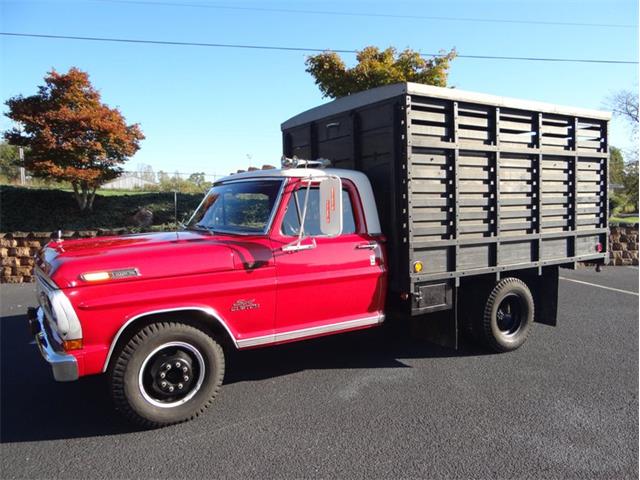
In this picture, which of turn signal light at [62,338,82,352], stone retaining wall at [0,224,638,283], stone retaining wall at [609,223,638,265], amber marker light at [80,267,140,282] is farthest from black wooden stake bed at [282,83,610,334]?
stone retaining wall at [609,223,638,265]

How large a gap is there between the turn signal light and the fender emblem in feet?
3.58

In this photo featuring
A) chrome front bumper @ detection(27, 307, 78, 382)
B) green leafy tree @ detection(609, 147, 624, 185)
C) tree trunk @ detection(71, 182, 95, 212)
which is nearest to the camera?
chrome front bumper @ detection(27, 307, 78, 382)

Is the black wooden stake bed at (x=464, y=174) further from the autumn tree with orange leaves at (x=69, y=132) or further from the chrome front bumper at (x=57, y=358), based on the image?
the autumn tree with orange leaves at (x=69, y=132)

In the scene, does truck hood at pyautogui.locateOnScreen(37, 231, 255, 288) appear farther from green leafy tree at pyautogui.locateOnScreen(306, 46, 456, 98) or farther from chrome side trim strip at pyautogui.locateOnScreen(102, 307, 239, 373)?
green leafy tree at pyautogui.locateOnScreen(306, 46, 456, 98)

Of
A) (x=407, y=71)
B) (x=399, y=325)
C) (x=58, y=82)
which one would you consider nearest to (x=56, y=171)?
(x=58, y=82)

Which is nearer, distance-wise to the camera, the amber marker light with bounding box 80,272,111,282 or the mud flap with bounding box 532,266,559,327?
the amber marker light with bounding box 80,272,111,282

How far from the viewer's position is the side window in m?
4.10

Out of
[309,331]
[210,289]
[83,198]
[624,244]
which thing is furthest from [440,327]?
[83,198]

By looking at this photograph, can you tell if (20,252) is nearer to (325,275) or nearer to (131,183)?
(325,275)

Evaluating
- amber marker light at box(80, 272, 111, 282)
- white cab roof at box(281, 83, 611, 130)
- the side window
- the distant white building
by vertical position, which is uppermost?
the distant white building

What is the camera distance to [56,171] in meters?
13.2

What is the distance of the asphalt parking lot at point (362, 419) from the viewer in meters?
3.03

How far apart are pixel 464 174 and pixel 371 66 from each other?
10181mm

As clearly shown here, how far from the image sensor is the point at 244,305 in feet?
12.4
